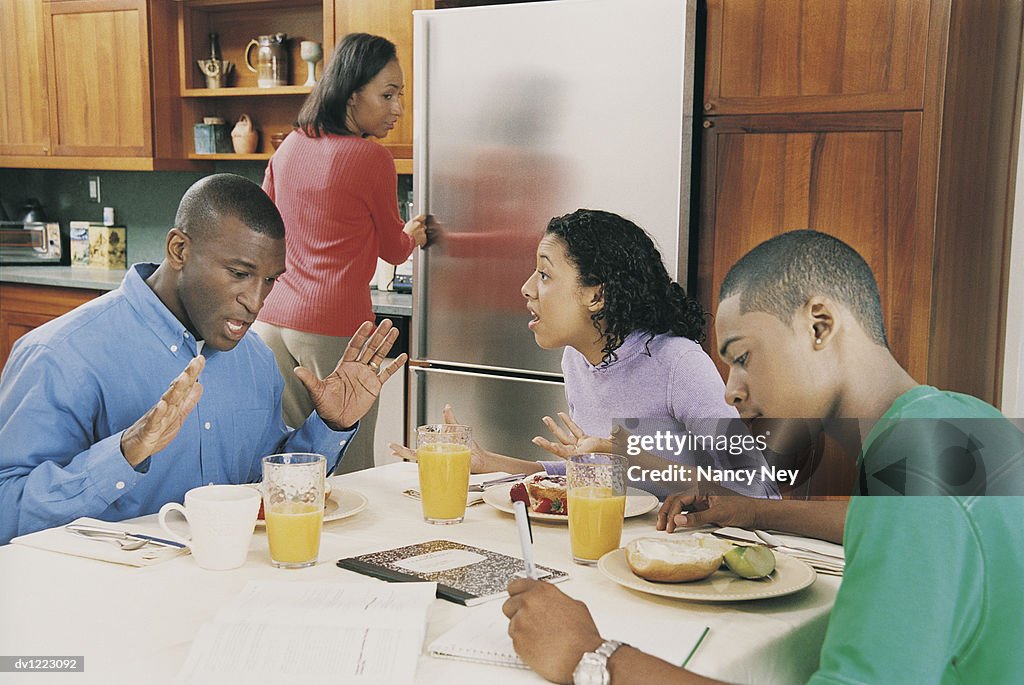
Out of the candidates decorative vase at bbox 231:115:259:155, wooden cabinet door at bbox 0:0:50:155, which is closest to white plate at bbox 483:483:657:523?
decorative vase at bbox 231:115:259:155

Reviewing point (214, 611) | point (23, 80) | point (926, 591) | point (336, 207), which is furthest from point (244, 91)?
point (926, 591)

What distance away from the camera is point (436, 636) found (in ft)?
3.08

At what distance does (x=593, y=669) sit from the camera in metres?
0.84

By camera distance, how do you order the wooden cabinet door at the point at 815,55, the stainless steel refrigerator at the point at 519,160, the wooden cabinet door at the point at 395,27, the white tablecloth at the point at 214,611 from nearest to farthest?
the white tablecloth at the point at 214,611
the wooden cabinet door at the point at 815,55
the stainless steel refrigerator at the point at 519,160
the wooden cabinet door at the point at 395,27

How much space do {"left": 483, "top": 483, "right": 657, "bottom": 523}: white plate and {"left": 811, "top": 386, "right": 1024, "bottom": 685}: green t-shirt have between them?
54 centimetres

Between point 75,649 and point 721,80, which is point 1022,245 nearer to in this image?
point 721,80

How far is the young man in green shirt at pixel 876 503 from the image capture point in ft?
2.45

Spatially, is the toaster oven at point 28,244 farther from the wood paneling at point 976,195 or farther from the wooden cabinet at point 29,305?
the wood paneling at point 976,195

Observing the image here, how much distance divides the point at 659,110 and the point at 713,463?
0.85 metres

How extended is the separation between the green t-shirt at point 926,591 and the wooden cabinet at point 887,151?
145cm

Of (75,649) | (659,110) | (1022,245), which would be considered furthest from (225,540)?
(1022,245)

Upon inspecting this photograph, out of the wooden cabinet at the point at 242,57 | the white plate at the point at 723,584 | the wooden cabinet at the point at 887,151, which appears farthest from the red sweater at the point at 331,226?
the white plate at the point at 723,584

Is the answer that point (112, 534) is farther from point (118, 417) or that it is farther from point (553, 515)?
point (553, 515)

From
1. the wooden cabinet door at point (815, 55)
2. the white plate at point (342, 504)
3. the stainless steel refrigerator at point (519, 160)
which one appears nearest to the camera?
the white plate at point (342, 504)
